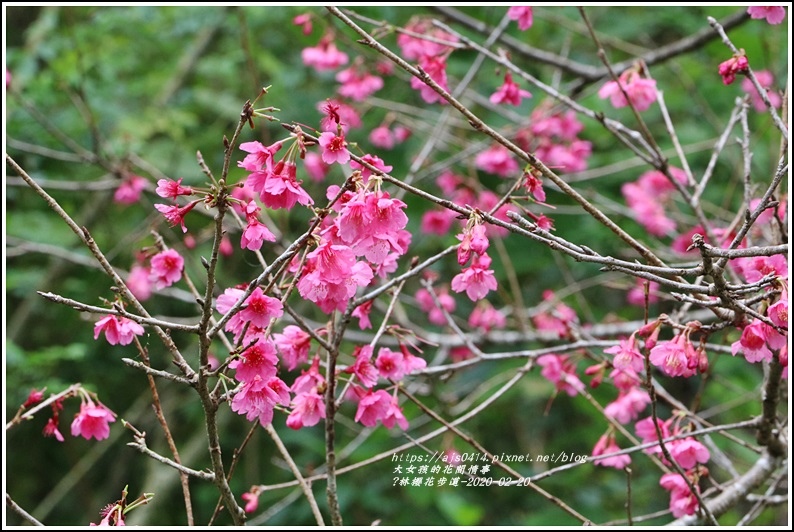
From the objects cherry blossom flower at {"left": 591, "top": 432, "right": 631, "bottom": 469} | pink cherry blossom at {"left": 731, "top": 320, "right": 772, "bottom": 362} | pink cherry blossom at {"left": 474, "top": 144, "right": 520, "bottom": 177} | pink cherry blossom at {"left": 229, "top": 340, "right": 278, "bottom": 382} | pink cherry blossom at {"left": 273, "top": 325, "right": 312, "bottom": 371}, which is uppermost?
pink cherry blossom at {"left": 731, "top": 320, "right": 772, "bottom": 362}

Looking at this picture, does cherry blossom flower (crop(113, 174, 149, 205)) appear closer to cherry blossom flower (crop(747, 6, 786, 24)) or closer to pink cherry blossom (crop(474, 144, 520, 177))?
pink cherry blossom (crop(474, 144, 520, 177))

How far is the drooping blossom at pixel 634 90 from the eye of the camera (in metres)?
2.22

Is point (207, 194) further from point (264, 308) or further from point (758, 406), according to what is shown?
point (758, 406)

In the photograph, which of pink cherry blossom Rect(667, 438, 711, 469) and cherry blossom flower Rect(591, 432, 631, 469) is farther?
cherry blossom flower Rect(591, 432, 631, 469)

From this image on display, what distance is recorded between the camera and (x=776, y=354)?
61.4 inches

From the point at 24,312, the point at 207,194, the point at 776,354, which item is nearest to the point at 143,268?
the point at 24,312

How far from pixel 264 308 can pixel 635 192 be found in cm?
291

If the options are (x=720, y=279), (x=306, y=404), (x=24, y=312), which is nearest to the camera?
(x=720, y=279)

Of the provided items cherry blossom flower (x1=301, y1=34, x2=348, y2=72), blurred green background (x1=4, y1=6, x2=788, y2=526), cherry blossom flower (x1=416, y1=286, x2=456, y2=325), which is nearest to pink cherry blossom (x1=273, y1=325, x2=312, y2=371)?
cherry blossom flower (x1=416, y1=286, x2=456, y2=325)

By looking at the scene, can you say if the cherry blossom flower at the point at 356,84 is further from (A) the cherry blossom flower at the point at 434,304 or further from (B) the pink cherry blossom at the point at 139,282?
(B) the pink cherry blossom at the point at 139,282

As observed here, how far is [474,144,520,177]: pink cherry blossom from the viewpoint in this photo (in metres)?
3.20

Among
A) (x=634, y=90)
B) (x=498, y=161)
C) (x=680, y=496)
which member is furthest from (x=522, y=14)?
(x=680, y=496)

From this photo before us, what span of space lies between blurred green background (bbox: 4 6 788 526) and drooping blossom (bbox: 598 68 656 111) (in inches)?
53.0

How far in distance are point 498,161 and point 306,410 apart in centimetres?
192
